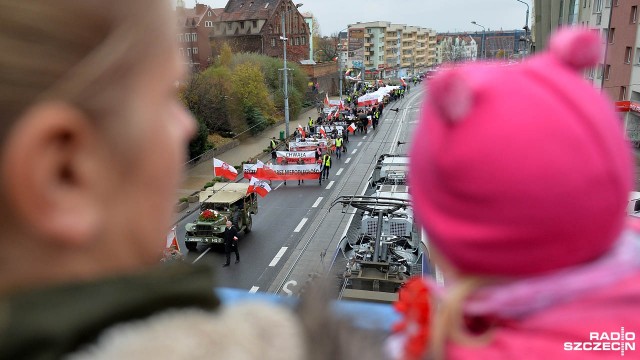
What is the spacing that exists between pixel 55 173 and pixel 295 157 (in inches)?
768

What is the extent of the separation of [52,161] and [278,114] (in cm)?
3377

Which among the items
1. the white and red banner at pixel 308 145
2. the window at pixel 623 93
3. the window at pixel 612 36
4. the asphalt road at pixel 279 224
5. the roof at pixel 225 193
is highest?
the window at pixel 612 36

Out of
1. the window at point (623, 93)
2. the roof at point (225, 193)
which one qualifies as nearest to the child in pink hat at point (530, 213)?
the roof at point (225, 193)

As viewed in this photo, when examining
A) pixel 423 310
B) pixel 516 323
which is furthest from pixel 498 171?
pixel 423 310

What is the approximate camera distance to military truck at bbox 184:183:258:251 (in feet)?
43.0

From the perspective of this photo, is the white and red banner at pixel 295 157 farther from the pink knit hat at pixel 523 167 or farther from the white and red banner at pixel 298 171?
the pink knit hat at pixel 523 167

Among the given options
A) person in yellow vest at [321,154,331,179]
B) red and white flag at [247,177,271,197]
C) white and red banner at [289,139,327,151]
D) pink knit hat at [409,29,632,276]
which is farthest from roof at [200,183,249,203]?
pink knit hat at [409,29,632,276]

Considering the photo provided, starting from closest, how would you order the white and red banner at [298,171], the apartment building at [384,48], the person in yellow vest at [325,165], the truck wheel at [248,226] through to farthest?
1. the truck wheel at [248,226]
2. the white and red banner at [298,171]
3. the person in yellow vest at [325,165]
4. the apartment building at [384,48]

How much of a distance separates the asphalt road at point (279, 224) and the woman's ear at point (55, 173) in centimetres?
603

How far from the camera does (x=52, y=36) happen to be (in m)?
0.52

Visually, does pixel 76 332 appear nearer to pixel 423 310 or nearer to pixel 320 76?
pixel 423 310

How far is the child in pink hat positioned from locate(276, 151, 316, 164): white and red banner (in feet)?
61.5

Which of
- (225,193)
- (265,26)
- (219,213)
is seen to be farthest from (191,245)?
(265,26)

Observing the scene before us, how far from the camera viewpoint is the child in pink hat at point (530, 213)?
881 mm
